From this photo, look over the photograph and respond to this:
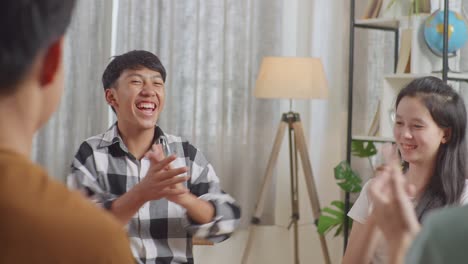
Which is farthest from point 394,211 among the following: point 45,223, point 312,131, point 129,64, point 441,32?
point 312,131

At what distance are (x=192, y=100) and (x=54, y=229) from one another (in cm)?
393

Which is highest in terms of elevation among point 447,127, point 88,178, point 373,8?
point 373,8

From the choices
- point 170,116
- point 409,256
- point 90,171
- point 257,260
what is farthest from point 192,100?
point 409,256

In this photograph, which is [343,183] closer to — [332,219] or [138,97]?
[332,219]

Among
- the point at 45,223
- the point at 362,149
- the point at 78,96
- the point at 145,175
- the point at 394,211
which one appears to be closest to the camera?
the point at 45,223

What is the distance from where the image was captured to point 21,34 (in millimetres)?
842

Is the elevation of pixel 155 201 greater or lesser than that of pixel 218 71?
lesser

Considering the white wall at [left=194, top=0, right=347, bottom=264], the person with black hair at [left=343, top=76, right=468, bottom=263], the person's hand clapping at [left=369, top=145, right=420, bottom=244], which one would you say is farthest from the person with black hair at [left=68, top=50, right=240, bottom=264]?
the white wall at [left=194, top=0, right=347, bottom=264]

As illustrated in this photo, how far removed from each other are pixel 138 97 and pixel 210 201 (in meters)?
0.38

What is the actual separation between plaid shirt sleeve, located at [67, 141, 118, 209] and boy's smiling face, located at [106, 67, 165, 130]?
0.49 feet

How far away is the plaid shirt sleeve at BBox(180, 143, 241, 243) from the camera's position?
7.87 ft

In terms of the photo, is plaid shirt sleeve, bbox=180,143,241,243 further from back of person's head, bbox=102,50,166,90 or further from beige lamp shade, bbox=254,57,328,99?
beige lamp shade, bbox=254,57,328,99

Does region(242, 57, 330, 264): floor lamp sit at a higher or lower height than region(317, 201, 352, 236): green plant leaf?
higher

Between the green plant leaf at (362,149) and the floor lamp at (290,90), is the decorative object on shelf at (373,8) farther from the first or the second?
the green plant leaf at (362,149)
